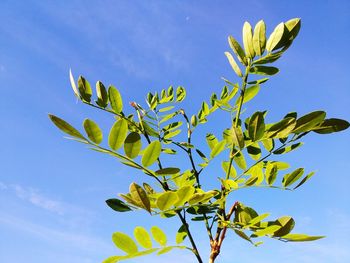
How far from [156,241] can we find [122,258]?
13 cm

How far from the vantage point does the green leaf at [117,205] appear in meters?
1.29

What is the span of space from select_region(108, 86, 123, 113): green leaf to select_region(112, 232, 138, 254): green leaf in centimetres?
44

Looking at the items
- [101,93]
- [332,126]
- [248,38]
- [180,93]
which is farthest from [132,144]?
[180,93]

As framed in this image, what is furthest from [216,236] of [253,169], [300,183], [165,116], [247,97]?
[165,116]

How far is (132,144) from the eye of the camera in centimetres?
121

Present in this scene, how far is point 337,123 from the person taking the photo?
1.29 m

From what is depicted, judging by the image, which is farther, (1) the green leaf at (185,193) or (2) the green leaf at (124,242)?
(2) the green leaf at (124,242)

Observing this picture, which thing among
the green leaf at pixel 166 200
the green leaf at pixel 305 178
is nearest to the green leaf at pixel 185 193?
the green leaf at pixel 166 200

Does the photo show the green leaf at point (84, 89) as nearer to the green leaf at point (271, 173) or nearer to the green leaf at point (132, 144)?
the green leaf at point (132, 144)

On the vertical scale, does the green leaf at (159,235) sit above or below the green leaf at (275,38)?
below

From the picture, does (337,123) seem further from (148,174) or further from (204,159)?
(148,174)

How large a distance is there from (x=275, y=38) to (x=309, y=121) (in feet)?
0.92

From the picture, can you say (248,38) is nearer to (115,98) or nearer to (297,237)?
(115,98)

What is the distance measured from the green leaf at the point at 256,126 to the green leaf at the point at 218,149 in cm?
16
